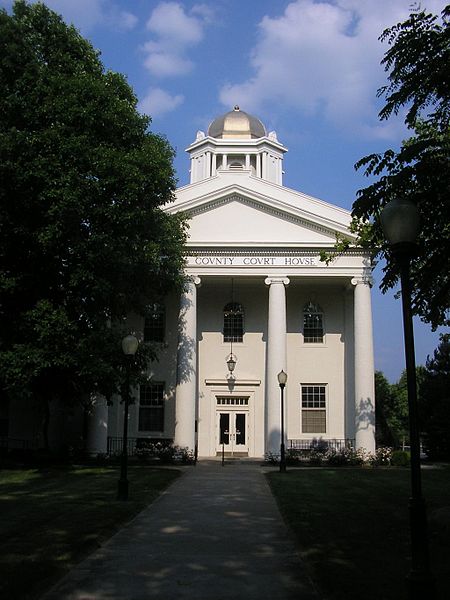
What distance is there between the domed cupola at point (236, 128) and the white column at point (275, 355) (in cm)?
1858

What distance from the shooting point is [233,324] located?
3494 cm

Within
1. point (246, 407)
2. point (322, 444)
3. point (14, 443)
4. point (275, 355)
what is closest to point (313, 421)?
point (322, 444)

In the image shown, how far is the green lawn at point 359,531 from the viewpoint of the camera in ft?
25.2

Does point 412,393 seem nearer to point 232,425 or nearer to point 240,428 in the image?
point 232,425

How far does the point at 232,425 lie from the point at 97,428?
7.03 metres

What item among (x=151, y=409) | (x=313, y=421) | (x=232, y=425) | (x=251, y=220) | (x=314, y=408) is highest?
(x=251, y=220)

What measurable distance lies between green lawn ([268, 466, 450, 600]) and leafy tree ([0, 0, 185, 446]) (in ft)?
29.5

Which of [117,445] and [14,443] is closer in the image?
[117,445]

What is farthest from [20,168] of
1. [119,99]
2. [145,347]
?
[145,347]

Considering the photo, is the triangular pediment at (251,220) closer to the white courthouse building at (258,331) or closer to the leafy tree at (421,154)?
the white courthouse building at (258,331)

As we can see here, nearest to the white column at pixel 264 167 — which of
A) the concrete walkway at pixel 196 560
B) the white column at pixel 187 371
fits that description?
the white column at pixel 187 371

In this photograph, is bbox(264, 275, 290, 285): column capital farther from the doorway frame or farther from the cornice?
the doorway frame

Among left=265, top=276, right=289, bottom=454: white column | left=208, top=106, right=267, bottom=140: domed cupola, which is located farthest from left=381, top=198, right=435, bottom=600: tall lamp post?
left=208, top=106, right=267, bottom=140: domed cupola

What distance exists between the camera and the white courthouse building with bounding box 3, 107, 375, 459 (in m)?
31.6
